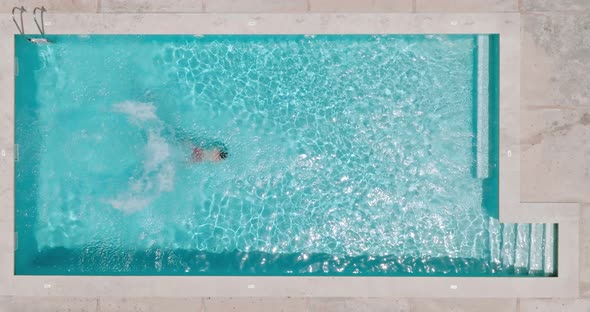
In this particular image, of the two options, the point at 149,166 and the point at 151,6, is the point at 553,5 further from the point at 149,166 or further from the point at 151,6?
the point at 149,166

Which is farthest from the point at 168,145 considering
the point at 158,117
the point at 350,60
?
the point at 350,60

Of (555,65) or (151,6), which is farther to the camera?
(151,6)

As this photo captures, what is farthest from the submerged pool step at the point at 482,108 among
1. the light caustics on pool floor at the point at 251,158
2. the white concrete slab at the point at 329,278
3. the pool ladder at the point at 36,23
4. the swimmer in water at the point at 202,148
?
the pool ladder at the point at 36,23

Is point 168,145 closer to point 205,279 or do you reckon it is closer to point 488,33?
point 205,279

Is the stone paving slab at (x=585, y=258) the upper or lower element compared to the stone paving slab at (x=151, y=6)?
lower

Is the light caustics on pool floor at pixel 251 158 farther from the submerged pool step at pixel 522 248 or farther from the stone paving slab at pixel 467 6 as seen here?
the stone paving slab at pixel 467 6

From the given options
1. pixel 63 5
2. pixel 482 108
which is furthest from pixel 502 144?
pixel 63 5
